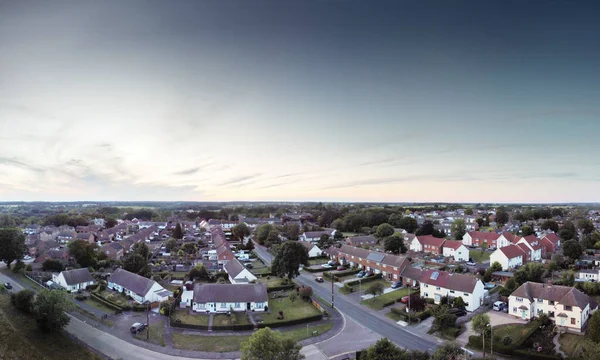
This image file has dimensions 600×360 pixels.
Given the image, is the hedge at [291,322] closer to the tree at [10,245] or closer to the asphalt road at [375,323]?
the asphalt road at [375,323]

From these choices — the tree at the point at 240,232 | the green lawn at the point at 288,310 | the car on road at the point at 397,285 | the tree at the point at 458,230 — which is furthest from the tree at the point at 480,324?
the tree at the point at 240,232

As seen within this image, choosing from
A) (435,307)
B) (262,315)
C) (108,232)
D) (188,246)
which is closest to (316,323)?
(262,315)

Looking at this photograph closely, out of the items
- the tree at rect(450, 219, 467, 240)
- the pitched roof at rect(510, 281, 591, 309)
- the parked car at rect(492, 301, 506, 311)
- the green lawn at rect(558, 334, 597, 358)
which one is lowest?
the green lawn at rect(558, 334, 597, 358)

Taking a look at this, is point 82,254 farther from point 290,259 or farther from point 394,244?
point 394,244

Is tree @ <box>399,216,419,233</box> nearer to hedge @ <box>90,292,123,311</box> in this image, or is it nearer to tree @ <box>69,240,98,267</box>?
tree @ <box>69,240,98,267</box>

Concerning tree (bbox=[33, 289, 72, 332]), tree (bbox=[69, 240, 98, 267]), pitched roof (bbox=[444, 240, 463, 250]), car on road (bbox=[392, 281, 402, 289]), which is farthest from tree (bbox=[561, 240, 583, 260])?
tree (bbox=[69, 240, 98, 267])

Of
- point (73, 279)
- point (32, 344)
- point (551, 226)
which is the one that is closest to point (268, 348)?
point (32, 344)
